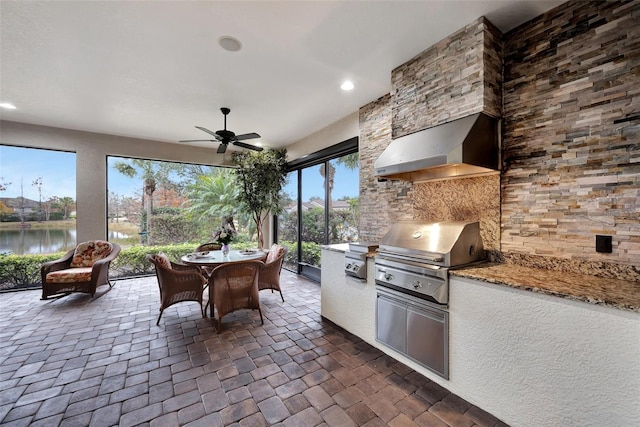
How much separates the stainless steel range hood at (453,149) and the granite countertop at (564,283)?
85cm

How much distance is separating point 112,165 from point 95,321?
3578mm

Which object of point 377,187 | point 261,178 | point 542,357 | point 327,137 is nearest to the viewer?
point 542,357

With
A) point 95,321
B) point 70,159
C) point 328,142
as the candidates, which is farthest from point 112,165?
point 328,142

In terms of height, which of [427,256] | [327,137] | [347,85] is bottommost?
[427,256]

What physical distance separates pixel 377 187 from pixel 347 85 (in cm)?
136

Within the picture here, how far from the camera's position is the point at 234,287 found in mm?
3109

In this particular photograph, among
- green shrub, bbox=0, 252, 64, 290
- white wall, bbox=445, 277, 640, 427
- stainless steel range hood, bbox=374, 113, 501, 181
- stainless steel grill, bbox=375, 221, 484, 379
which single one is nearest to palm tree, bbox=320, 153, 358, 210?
stainless steel range hood, bbox=374, 113, 501, 181

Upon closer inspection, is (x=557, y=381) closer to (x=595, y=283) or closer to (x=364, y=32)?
(x=595, y=283)

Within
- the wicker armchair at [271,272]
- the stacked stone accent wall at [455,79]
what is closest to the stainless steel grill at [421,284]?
the stacked stone accent wall at [455,79]

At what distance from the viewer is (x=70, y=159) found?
16.6 feet

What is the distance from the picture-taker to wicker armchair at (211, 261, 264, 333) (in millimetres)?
3006

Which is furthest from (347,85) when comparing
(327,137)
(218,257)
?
(218,257)

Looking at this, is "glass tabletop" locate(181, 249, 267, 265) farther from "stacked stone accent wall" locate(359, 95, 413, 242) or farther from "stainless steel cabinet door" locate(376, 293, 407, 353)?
"stainless steel cabinet door" locate(376, 293, 407, 353)

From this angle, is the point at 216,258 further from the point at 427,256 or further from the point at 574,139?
the point at 574,139
